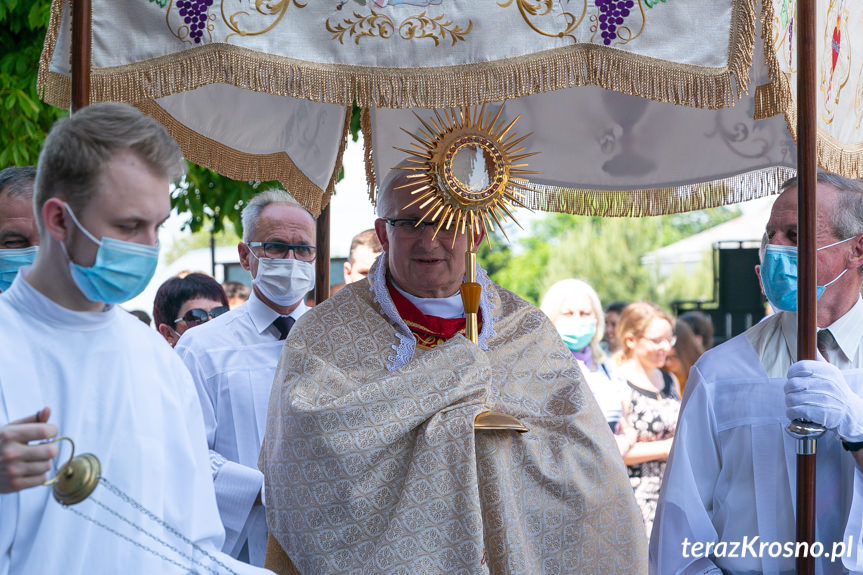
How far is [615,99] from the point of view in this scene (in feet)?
16.9

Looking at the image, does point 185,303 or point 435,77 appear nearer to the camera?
point 435,77

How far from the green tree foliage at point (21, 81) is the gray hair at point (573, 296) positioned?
3995mm

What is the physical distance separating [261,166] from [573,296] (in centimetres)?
267

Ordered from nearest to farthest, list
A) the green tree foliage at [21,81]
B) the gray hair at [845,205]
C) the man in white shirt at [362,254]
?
the gray hair at [845,205]
the man in white shirt at [362,254]
the green tree foliage at [21,81]

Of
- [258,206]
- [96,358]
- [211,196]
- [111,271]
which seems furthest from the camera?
[211,196]

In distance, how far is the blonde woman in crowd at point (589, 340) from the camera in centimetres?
655

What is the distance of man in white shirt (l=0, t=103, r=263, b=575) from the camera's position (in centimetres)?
247

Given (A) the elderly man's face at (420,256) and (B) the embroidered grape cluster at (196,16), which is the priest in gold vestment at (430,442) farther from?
(B) the embroidered grape cluster at (196,16)

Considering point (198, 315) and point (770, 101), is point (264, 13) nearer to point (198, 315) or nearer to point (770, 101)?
point (770, 101)

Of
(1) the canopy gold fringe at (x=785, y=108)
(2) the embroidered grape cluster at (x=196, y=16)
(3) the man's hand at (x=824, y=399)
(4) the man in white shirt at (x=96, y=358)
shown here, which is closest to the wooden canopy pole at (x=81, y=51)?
(2) the embroidered grape cluster at (x=196, y=16)

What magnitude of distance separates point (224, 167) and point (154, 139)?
8.36 ft

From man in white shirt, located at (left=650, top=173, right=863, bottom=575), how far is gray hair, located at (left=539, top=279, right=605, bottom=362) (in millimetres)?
3150

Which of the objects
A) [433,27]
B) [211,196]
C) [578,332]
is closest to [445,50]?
[433,27]

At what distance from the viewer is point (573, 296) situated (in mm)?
7133
